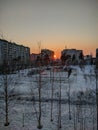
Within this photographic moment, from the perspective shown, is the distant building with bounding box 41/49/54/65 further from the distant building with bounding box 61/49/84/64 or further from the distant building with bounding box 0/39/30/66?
the distant building with bounding box 61/49/84/64

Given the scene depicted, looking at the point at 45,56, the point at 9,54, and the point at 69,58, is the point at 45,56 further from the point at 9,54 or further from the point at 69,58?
the point at 69,58

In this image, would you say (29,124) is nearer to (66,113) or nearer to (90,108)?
(66,113)

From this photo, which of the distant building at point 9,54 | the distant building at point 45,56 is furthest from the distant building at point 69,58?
the distant building at point 45,56

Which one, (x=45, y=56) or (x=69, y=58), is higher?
(x=69, y=58)

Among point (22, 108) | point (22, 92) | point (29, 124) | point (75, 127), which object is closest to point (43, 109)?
point (22, 108)

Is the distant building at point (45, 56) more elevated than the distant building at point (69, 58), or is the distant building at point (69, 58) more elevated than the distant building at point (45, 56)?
the distant building at point (69, 58)

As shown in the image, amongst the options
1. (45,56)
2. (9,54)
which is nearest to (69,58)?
(45,56)

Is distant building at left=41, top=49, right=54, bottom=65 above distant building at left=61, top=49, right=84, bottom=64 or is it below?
below

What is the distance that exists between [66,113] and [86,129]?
97 centimetres

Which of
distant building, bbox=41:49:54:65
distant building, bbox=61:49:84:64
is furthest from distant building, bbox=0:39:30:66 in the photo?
distant building, bbox=61:49:84:64

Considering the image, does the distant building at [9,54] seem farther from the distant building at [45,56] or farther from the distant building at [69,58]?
the distant building at [69,58]

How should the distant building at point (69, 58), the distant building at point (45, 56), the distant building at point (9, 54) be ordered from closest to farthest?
the distant building at point (9, 54) < the distant building at point (45, 56) < the distant building at point (69, 58)

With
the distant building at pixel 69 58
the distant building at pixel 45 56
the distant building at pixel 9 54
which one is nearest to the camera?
the distant building at pixel 9 54

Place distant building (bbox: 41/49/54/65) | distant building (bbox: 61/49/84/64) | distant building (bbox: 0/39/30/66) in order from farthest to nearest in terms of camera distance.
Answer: distant building (bbox: 61/49/84/64)
distant building (bbox: 41/49/54/65)
distant building (bbox: 0/39/30/66)
